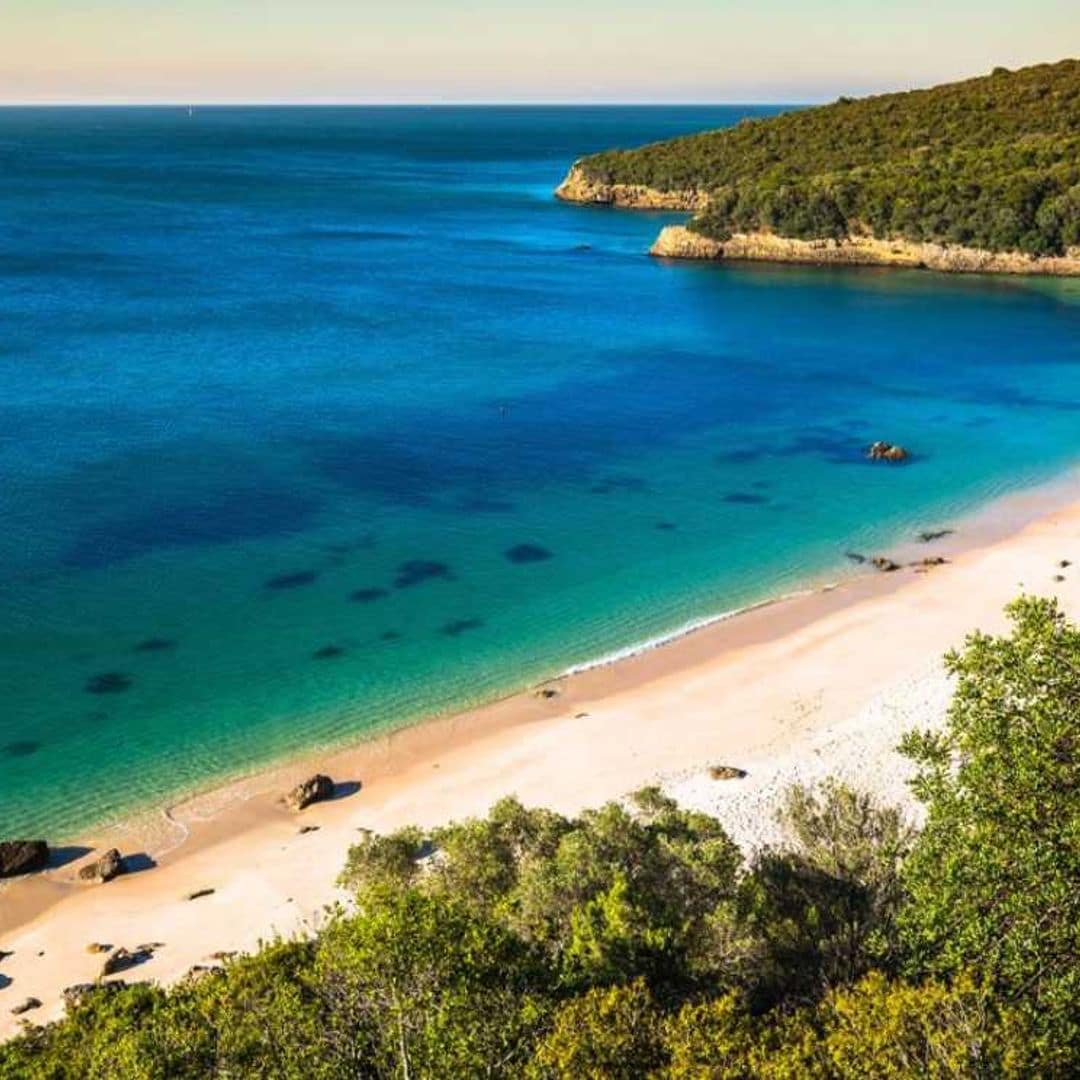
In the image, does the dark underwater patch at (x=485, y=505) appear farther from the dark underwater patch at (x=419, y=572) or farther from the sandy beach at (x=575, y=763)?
the sandy beach at (x=575, y=763)

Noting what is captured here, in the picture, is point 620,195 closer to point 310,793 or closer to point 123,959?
point 310,793

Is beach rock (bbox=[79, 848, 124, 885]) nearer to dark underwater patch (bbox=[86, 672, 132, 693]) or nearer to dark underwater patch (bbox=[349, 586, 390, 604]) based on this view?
dark underwater patch (bbox=[86, 672, 132, 693])

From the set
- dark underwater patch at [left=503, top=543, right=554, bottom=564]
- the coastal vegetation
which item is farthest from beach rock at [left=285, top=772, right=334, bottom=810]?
dark underwater patch at [left=503, top=543, right=554, bottom=564]

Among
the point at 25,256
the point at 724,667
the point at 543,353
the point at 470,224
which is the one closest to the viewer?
the point at 724,667

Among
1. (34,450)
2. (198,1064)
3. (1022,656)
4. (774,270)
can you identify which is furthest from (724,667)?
(774,270)

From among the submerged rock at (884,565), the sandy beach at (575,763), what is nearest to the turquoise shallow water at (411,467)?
the submerged rock at (884,565)

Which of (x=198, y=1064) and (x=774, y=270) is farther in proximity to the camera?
(x=774, y=270)

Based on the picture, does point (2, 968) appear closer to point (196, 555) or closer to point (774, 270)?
point (196, 555)

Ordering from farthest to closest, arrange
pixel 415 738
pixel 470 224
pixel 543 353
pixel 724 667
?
pixel 470 224 < pixel 543 353 < pixel 724 667 < pixel 415 738
